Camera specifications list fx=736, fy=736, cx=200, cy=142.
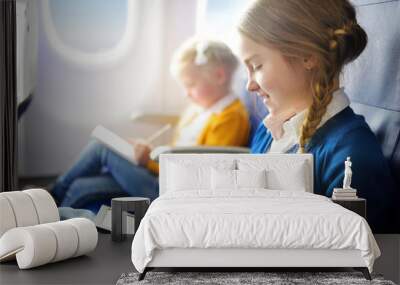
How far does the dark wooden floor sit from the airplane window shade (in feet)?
6.93

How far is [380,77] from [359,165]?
2.82ft

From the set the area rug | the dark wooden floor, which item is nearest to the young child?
the dark wooden floor

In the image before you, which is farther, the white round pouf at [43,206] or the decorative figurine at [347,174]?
the decorative figurine at [347,174]

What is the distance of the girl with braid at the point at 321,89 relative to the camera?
701 centimetres

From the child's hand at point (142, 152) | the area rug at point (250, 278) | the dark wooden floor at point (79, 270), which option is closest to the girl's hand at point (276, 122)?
the child's hand at point (142, 152)

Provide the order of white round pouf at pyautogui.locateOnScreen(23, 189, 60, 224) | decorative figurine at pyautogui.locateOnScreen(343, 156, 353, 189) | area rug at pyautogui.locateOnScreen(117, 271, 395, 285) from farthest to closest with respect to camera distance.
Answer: decorative figurine at pyautogui.locateOnScreen(343, 156, 353, 189), white round pouf at pyautogui.locateOnScreen(23, 189, 60, 224), area rug at pyautogui.locateOnScreen(117, 271, 395, 285)

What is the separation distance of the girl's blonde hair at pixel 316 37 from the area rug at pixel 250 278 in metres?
2.08

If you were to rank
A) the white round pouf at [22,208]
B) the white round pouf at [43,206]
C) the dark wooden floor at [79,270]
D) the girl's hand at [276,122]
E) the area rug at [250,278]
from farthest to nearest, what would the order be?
1. the girl's hand at [276,122]
2. the white round pouf at [43,206]
3. the white round pouf at [22,208]
4. the dark wooden floor at [79,270]
5. the area rug at [250,278]

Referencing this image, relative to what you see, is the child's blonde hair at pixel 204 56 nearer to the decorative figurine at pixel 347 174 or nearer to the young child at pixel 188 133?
the young child at pixel 188 133

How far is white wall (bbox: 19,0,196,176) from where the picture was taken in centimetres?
730

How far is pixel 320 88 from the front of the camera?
708 cm

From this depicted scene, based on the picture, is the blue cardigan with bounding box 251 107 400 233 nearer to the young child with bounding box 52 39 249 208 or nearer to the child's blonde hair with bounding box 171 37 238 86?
the young child with bounding box 52 39 249 208

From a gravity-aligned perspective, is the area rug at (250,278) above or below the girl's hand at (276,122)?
below

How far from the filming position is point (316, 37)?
700 cm
